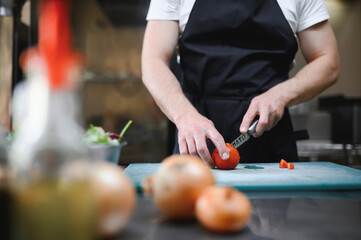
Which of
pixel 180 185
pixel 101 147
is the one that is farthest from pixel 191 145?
pixel 180 185

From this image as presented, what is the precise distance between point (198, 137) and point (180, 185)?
1.78 ft

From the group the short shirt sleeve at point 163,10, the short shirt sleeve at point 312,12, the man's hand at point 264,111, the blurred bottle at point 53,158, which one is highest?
the short shirt sleeve at point 312,12

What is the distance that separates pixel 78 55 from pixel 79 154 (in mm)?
94

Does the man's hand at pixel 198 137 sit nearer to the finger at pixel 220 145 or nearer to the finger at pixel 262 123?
the finger at pixel 220 145

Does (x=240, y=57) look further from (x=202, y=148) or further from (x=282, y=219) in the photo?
(x=282, y=219)

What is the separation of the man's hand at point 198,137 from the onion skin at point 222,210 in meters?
0.50

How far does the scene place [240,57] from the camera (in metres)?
1.25

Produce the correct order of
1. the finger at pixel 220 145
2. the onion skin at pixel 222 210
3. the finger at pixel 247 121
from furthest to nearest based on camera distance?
the finger at pixel 247 121, the finger at pixel 220 145, the onion skin at pixel 222 210

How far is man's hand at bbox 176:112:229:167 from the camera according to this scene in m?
0.94

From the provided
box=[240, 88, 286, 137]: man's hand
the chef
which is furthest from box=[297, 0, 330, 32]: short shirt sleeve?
box=[240, 88, 286, 137]: man's hand

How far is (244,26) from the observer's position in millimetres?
1283

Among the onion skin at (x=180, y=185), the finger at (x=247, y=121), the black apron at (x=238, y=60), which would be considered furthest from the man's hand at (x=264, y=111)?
the onion skin at (x=180, y=185)

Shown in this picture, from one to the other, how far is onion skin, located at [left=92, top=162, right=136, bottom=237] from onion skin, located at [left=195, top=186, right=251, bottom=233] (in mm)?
94

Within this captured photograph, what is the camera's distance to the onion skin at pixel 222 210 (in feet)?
1.28
